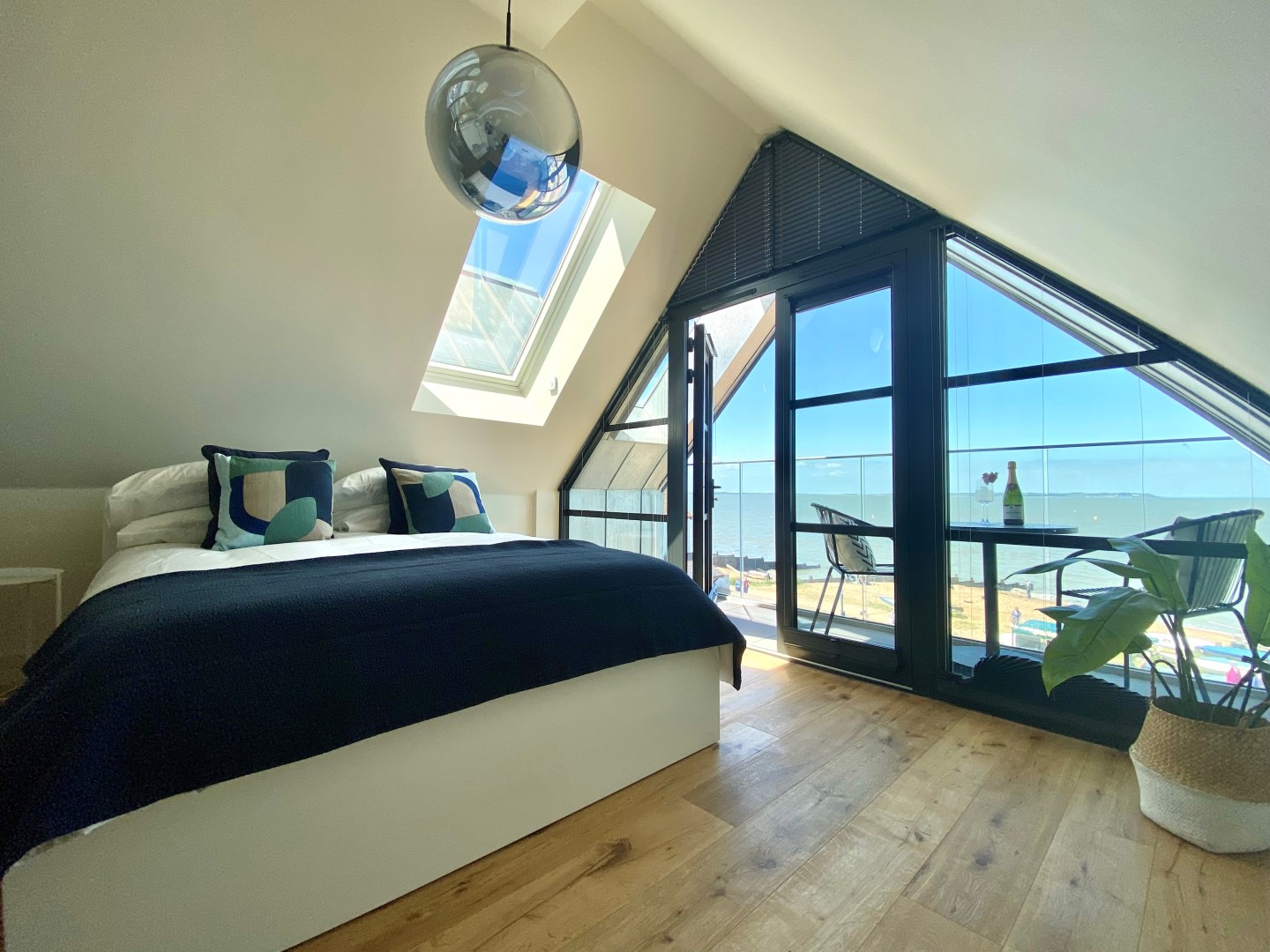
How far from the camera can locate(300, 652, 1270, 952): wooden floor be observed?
109 cm

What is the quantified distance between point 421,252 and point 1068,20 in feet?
7.61

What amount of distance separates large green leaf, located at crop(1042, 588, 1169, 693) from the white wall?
2551 millimetres

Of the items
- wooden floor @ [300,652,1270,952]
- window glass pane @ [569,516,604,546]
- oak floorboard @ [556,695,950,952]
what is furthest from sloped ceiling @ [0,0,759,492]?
oak floorboard @ [556,695,950,952]

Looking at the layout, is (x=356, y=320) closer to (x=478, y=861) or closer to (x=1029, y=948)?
(x=478, y=861)

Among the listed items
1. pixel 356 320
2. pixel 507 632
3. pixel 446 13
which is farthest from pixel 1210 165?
pixel 356 320

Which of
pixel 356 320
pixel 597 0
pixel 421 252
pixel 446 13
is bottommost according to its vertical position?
pixel 356 320

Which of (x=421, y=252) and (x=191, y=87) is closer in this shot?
(x=191, y=87)

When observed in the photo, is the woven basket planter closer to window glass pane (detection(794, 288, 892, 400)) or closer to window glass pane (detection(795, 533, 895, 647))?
window glass pane (detection(795, 533, 895, 647))

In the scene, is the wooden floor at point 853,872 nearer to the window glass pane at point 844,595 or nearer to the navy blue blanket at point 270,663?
the navy blue blanket at point 270,663

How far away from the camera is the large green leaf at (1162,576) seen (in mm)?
1441

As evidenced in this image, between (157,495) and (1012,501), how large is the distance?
3441 mm

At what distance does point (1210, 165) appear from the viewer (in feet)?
3.70

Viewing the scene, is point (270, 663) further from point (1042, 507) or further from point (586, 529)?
point (586, 529)

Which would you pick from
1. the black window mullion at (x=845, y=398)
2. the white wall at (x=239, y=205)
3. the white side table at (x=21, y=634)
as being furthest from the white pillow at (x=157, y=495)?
the black window mullion at (x=845, y=398)
